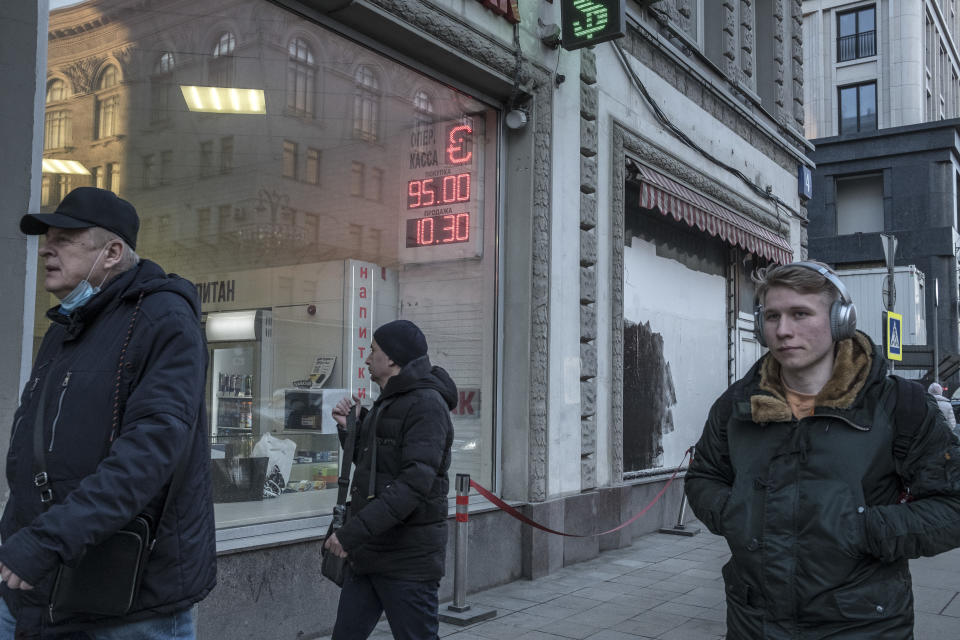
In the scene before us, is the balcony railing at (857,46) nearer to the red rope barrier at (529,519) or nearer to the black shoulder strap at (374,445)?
the red rope barrier at (529,519)

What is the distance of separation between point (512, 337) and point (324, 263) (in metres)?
1.91

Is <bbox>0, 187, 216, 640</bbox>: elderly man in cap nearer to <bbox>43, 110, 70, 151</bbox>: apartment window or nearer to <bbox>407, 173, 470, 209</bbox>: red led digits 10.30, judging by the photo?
<bbox>43, 110, 70, 151</bbox>: apartment window

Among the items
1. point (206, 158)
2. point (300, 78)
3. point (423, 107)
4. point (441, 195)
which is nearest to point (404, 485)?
point (206, 158)

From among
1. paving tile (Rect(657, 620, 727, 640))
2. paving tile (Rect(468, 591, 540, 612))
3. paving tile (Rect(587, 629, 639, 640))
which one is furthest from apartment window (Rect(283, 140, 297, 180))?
paving tile (Rect(657, 620, 727, 640))

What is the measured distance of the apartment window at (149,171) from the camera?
5.93m

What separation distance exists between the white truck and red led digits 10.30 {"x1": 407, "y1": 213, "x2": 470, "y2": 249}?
25170 millimetres

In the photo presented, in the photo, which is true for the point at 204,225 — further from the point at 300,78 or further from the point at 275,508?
the point at 275,508

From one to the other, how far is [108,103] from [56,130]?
1.86ft

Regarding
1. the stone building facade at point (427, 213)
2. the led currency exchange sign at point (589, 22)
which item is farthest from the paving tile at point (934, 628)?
the led currency exchange sign at point (589, 22)

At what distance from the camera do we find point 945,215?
3259cm

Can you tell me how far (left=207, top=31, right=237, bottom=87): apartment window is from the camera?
20.7ft

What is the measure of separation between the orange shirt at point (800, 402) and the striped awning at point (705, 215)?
24.3 feet

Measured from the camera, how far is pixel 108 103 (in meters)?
5.66

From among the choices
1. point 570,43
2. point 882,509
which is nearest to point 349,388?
point 570,43
